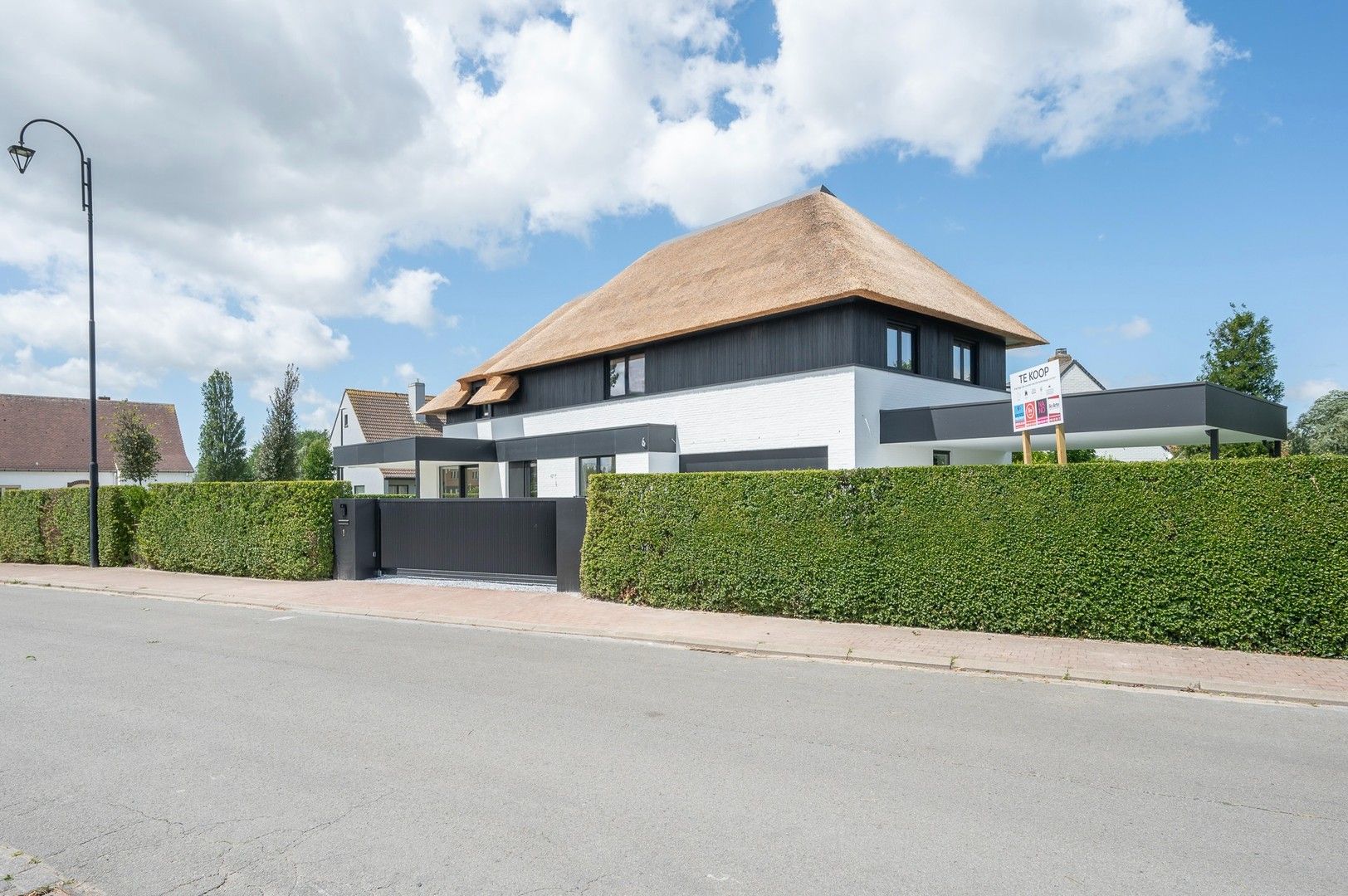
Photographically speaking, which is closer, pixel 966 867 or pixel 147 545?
pixel 966 867

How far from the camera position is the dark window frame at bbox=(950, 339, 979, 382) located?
2001 cm

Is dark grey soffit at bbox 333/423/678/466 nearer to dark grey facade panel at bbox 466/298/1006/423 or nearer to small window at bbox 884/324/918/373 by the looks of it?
dark grey facade panel at bbox 466/298/1006/423

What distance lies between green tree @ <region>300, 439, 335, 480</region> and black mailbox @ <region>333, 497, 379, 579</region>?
3367cm

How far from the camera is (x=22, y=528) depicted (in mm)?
22375

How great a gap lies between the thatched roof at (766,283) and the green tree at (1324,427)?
2933 centimetres

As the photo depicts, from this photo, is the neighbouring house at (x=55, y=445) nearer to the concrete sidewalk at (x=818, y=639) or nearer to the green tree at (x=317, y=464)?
the green tree at (x=317, y=464)

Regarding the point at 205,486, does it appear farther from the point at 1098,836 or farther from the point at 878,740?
the point at 1098,836

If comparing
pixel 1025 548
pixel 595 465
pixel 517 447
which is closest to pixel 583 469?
pixel 595 465

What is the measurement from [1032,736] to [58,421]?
60555mm

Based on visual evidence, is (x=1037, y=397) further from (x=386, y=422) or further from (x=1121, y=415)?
A: (x=386, y=422)

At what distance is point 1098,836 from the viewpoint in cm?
427

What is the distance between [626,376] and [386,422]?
24.8 meters

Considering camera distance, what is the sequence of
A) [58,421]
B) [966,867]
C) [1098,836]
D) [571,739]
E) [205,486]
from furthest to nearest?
[58,421] < [205,486] < [571,739] < [1098,836] < [966,867]

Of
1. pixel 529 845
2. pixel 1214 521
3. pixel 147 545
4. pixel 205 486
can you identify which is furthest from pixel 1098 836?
pixel 147 545
